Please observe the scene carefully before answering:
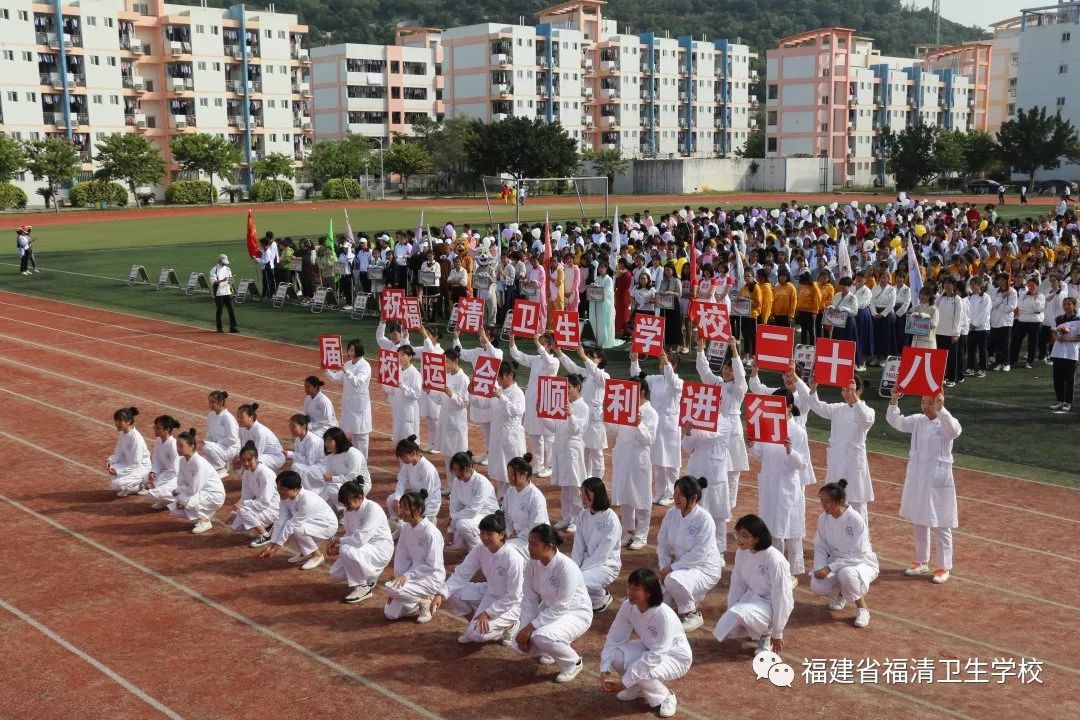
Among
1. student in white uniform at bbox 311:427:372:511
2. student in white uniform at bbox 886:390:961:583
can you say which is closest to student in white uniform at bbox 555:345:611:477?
student in white uniform at bbox 311:427:372:511

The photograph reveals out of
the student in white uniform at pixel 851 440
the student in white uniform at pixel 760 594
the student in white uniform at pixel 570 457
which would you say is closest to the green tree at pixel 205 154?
the student in white uniform at pixel 570 457

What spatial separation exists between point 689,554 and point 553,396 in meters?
2.95

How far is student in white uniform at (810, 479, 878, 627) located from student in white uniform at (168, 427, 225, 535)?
6.94 meters

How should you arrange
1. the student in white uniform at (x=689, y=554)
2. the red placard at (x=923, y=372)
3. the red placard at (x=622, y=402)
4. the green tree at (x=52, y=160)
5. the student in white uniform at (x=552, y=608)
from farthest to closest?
1. the green tree at (x=52, y=160)
2. the red placard at (x=622, y=402)
3. the red placard at (x=923, y=372)
4. the student in white uniform at (x=689, y=554)
5. the student in white uniform at (x=552, y=608)

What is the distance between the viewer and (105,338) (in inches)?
989

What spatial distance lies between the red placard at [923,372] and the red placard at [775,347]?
1496mm


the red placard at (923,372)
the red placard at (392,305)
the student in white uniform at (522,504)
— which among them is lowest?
the student in white uniform at (522,504)

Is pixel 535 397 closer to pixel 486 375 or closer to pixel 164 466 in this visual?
pixel 486 375

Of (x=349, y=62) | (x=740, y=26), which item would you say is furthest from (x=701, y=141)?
(x=740, y=26)

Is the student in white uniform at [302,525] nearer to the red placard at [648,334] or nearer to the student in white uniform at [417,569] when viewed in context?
the student in white uniform at [417,569]

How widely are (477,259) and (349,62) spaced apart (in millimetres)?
79900

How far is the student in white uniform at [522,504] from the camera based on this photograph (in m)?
9.97

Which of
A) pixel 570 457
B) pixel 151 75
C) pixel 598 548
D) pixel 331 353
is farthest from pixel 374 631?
pixel 151 75

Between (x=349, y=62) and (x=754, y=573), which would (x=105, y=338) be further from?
(x=349, y=62)
